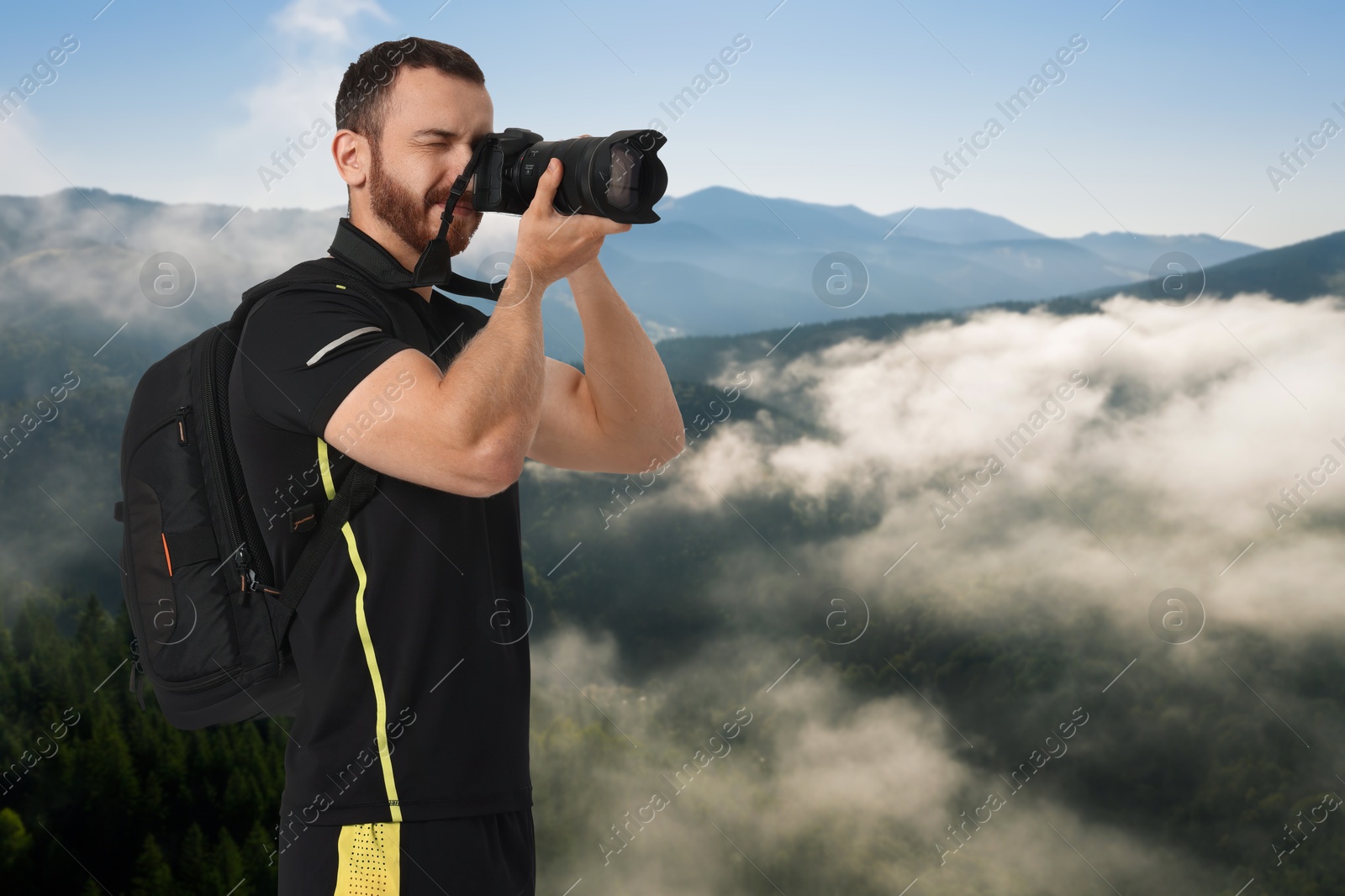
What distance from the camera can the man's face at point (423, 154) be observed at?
1672 millimetres

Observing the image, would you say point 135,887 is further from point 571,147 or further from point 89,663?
point 571,147

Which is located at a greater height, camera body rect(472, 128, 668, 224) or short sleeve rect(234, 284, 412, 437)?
camera body rect(472, 128, 668, 224)

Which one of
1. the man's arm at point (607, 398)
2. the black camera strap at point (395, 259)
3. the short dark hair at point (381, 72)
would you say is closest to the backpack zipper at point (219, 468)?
the black camera strap at point (395, 259)

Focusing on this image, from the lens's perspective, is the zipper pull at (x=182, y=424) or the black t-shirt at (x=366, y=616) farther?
the zipper pull at (x=182, y=424)

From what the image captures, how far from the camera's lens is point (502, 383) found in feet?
4.52

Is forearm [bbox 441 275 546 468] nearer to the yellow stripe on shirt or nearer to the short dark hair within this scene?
the yellow stripe on shirt

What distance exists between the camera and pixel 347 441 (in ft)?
4.53

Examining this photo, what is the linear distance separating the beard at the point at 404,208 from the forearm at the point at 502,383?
1.07 ft

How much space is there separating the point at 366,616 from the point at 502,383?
0.43m

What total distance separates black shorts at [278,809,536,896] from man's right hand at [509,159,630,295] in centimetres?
88

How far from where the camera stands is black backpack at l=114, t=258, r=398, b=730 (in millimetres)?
1534

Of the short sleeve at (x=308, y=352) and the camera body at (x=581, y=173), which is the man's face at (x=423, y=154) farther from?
the short sleeve at (x=308, y=352)

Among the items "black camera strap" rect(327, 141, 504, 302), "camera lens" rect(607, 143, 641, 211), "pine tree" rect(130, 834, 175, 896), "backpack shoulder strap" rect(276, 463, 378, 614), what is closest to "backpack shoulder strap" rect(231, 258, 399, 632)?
"backpack shoulder strap" rect(276, 463, 378, 614)

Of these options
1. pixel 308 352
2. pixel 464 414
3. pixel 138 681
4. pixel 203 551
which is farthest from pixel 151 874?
pixel 464 414
